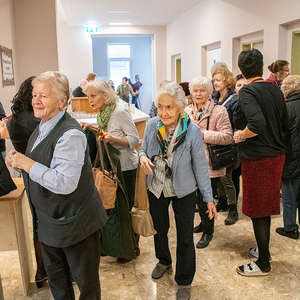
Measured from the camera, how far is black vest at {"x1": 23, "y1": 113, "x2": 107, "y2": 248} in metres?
1.57

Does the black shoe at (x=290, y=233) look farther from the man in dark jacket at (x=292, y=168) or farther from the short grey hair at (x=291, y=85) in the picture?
the short grey hair at (x=291, y=85)

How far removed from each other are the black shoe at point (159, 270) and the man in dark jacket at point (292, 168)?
1360mm

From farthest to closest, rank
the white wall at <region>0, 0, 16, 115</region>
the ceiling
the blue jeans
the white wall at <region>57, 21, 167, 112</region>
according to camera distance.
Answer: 1. the white wall at <region>57, 21, 167, 112</region>
2. the ceiling
3. the white wall at <region>0, 0, 16, 115</region>
4. the blue jeans

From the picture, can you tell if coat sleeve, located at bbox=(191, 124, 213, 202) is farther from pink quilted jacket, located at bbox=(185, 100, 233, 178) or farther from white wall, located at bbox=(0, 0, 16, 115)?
white wall, located at bbox=(0, 0, 16, 115)

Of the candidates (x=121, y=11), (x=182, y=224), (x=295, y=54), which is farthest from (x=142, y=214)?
(x=121, y=11)

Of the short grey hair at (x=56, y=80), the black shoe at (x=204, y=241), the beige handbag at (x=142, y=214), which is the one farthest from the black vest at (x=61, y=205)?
the black shoe at (x=204, y=241)

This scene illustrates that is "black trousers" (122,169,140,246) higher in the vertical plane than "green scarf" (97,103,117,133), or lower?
lower

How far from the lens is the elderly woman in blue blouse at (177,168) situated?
2158 millimetres

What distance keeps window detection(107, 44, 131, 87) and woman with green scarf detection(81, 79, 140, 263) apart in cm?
1473

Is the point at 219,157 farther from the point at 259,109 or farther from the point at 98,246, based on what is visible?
the point at 98,246

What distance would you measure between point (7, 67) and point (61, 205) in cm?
365

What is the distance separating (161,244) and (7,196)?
3.73ft

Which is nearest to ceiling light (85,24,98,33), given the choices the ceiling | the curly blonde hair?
the ceiling

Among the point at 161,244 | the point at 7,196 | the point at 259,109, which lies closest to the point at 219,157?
the point at 259,109
